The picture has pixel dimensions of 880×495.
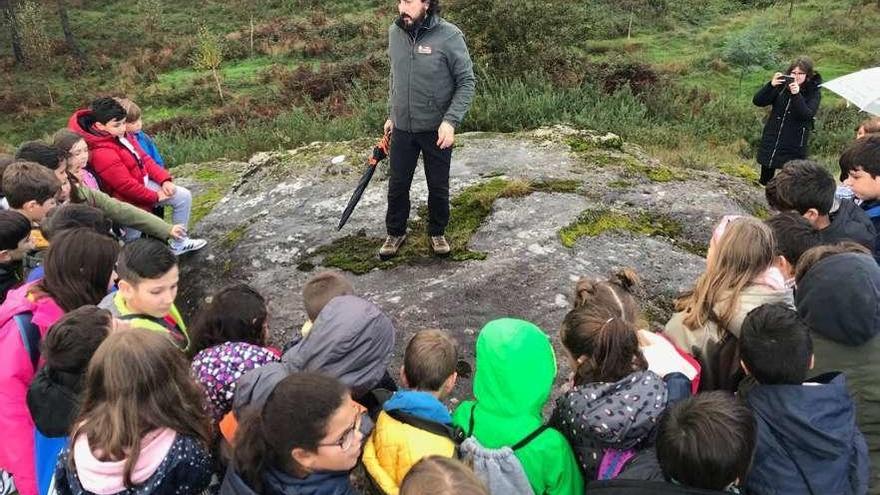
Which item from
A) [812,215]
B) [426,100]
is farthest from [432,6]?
[812,215]

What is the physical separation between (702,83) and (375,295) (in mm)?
17686

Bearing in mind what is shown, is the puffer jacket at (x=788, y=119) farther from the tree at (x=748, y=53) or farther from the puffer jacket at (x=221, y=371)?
the tree at (x=748, y=53)

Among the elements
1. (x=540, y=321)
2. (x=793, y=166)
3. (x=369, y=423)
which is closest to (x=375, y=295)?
(x=540, y=321)

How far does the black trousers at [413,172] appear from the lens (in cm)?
475

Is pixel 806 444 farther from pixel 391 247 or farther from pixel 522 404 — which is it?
pixel 391 247

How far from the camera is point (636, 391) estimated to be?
99.6 inches

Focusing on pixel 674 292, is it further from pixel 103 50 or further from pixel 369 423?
pixel 103 50

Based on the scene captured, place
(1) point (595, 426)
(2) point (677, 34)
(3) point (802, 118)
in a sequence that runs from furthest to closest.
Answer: (2) point (677, 34) < (3) point (802, 118) < (1) point (595, 426)

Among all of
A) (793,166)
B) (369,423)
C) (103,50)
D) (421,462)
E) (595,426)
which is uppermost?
(793,166)

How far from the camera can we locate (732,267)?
308 cm

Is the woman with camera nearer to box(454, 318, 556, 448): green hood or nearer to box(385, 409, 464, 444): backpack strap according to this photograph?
box(454, 318, 556, 448): green hood

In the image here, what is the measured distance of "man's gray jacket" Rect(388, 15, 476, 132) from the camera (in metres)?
4.49

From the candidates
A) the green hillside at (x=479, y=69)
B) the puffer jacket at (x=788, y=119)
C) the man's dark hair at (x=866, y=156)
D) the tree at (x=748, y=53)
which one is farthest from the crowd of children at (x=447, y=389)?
the tree at (x=748, y=53)

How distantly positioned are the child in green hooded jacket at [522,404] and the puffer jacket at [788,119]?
5.80 metres
